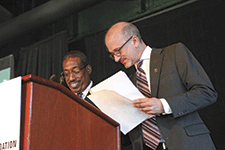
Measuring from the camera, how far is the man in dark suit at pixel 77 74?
2.75m

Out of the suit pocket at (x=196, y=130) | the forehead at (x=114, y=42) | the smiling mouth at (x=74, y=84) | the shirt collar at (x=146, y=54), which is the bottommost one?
the suit pocket at (x=196, y=130)

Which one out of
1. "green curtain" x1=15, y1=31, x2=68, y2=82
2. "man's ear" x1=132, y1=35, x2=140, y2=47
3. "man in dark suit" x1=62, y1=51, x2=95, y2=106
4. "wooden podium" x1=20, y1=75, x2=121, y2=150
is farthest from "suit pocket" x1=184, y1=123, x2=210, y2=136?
"green curtain" x1=15, y1=31, x2=68, y2=82

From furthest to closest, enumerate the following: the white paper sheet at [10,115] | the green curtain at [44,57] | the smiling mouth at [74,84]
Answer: the green curtain at [44,57], the smiling mouth at [74,84], the white paper sheet at [10,115]

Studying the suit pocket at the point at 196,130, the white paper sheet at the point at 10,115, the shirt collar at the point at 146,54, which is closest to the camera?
the white paper sheet at the point at 10,115

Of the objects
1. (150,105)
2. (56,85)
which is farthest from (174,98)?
(56,85)

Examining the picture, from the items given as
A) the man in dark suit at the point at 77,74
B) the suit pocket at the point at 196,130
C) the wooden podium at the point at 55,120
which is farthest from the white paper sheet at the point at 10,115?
the man in dark suit at the point at 77,74

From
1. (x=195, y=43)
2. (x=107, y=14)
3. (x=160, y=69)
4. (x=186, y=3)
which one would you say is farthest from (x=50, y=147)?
(x=107, y=14)

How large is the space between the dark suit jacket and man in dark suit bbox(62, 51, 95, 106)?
3.52 feet

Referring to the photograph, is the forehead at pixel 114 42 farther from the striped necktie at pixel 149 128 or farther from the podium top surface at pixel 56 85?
the podium top surface at pixel 56 85

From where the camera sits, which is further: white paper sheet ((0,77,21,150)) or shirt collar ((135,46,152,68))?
shirt collar ((135,46,152,68))

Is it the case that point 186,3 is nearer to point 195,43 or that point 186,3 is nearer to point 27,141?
point 195,43

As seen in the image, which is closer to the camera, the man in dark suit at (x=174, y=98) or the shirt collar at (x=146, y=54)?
the man in dark suit at (x=174, y=98)

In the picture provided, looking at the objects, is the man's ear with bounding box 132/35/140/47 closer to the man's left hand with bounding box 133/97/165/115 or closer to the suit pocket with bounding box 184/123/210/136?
the man's left hand with bounding box 133/97/165/115

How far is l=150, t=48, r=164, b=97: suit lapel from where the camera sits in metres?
1.71
